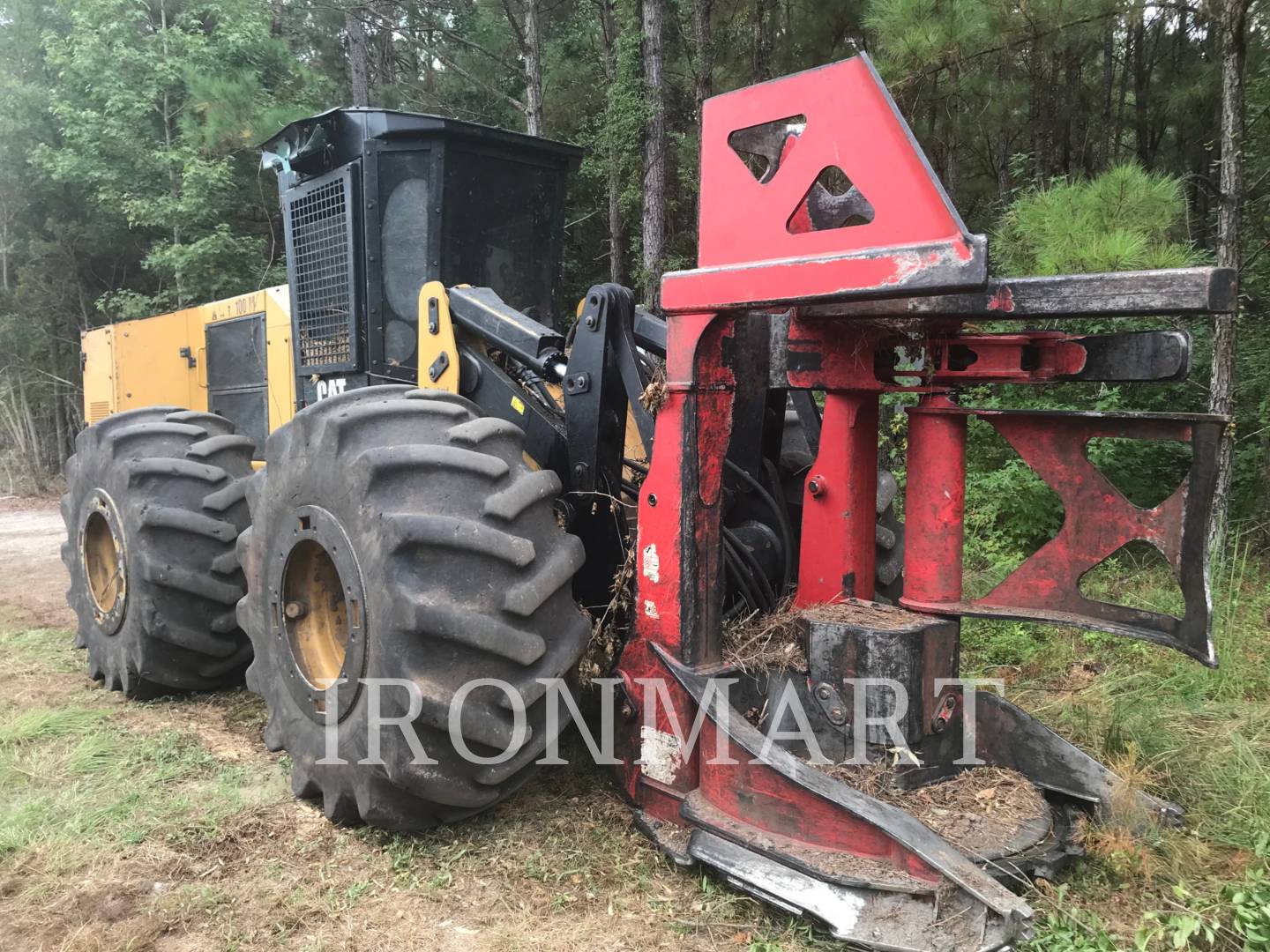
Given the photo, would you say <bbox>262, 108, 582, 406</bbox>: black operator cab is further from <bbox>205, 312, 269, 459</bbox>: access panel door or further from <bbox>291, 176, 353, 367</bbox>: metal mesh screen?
<bbox>205, 312, 269, 459</bbox>: access panel door

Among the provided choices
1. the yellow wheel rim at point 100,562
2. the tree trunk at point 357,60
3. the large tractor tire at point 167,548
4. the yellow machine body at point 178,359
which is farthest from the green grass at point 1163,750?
the tree trunk at point 357,60

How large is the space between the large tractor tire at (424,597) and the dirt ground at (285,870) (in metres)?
0.18

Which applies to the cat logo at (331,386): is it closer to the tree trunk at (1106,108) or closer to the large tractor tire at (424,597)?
the large tractor tire at (424,597)

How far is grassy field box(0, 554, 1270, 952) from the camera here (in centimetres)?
253

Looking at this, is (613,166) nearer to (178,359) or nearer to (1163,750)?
(178,359)

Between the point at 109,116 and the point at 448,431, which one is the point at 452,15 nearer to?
the point at 109,116

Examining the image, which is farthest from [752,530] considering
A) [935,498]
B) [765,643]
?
[935,498]

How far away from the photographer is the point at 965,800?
9.24ft

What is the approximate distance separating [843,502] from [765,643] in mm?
538

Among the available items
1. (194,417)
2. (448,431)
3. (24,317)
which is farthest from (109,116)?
(448,431)

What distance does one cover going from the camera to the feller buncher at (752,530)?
243 cm

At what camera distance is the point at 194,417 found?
15.6 feet

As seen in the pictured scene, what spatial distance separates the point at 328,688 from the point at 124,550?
182 cm

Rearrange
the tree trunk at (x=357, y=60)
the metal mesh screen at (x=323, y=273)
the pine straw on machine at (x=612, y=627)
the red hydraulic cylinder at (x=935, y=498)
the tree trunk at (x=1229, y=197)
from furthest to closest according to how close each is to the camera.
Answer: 1. the tree trunk at (x=357, y=60)
2. the tree trunk at (x=1229, y=197)
3. the metal mesh screen at (x=323, y=273)
4. the pine straw on machine at (x=612, y=627)
5. the red hydraulic cylinder at (x=935, y=498)
